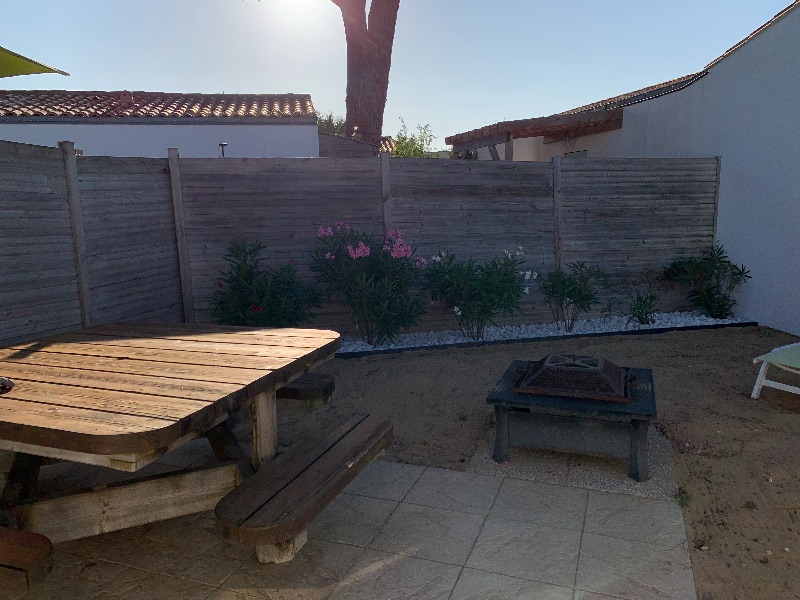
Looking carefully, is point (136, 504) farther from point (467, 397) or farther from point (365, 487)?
point (467, 397)

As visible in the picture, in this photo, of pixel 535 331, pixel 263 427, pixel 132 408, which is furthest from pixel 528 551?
pixel 535 331

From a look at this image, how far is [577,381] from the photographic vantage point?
3.68 meters

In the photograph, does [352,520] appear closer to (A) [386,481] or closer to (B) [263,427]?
(A) [386,481]

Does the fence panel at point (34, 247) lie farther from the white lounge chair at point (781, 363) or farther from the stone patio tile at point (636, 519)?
the white lounge chair at point (781, 363)

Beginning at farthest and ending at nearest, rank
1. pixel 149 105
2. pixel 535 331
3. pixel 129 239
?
pixel 149 105 < pixel 535 331 < pixel 129 239

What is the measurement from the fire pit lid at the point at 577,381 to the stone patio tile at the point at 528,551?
83cm

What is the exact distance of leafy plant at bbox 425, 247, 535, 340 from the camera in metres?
6.78

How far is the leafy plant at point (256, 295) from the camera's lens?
6.26m

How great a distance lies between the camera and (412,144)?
75.7 ft

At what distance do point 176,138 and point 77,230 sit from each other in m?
9.71

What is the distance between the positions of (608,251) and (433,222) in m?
2.29

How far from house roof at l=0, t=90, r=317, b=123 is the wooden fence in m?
8.14

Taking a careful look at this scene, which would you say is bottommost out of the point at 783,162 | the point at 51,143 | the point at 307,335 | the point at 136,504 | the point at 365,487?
the point at 365,487

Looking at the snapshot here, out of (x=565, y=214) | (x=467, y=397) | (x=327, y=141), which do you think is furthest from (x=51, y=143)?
(x=467, y=397)
